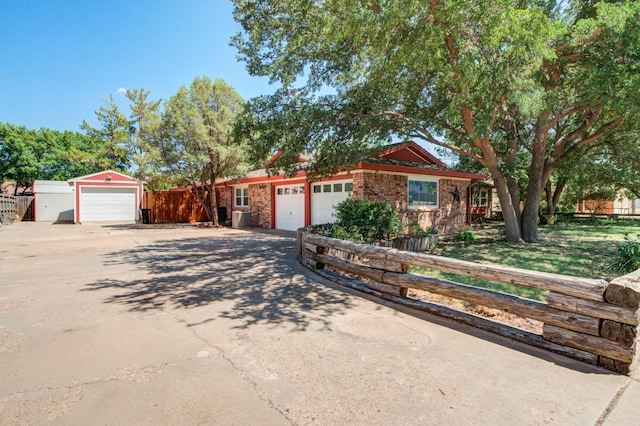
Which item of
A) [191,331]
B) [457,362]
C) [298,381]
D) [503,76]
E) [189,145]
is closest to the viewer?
[298,381]

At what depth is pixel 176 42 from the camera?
11820 millimetres

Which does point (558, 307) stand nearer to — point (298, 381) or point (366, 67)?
point (298, 381)

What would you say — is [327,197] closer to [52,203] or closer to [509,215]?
[509,215]

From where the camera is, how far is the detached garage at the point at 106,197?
70.8 ft

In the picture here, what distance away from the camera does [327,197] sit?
14.3 m

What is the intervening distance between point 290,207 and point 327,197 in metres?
2.67

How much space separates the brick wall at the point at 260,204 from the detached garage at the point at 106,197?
32.4ft

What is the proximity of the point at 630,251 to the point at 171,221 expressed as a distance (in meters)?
22.9

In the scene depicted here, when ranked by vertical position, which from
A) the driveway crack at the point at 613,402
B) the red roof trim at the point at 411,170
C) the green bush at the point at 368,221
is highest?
the red roof trim at the point at 411,170

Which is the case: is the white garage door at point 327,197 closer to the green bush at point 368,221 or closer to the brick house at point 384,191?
the brick house at point 384,191

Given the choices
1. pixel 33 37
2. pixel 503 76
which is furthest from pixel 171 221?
pixel 503 76

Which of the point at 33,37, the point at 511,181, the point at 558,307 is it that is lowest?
the point at 558,307

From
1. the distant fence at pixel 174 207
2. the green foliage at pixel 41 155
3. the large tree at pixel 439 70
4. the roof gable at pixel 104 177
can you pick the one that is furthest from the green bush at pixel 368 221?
the green foliage at pixel 41 155

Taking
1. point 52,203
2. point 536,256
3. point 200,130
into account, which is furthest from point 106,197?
point 536,256
